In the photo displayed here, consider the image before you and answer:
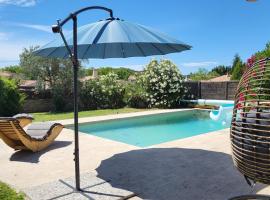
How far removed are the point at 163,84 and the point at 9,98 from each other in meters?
9.27

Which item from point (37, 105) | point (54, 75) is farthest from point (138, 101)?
point (37, 105)

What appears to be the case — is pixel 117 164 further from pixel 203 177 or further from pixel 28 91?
pixel 28 91

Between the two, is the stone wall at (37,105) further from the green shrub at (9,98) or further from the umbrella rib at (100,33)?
the umbrella rib at (100,33)

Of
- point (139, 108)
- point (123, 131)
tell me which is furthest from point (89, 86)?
point (123, 131)

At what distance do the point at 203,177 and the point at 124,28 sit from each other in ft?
9.02

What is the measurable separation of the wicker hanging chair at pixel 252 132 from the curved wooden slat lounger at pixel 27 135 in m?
5.16

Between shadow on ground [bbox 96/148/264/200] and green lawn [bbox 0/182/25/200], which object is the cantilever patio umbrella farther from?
shadow on ground [bbox 96/148/264/200]

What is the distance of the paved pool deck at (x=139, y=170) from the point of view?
4.65 m

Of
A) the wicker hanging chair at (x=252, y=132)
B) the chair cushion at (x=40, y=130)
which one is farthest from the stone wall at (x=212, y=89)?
the wicker hanging chair at (x=252, y=132)

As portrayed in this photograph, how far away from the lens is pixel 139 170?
567 cm

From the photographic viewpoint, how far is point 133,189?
15.4 feet

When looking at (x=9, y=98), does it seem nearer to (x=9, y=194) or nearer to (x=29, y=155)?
(x=29, y=155)

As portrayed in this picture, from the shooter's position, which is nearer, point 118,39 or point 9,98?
point 118,39

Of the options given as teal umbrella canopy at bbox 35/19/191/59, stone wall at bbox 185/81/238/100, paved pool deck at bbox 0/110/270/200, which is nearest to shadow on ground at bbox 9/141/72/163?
paved pool deck at bbox 0/110/270/200
